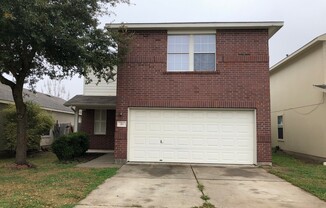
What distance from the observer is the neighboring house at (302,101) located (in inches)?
579

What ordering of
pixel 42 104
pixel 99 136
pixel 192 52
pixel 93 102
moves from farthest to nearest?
pixel 42 104 → pixel 99 136 → pixel 93 102 → pixel 192 52

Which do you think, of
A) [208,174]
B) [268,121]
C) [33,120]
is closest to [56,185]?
[208,174]

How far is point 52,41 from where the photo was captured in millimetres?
10875

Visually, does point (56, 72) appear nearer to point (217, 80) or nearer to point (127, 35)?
point (127, 35)

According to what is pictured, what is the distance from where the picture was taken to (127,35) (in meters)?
13.1

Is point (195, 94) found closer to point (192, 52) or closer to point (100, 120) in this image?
point (192, 52)

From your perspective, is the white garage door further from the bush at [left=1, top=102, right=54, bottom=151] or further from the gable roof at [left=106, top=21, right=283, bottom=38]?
the bush at [left=1, top=102, right=54, bottom=151]

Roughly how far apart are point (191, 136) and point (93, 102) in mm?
7151

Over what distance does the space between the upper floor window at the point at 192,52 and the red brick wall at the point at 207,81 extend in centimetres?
24

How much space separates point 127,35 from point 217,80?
394 cm

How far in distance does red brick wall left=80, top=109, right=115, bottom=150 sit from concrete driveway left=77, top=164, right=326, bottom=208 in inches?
306

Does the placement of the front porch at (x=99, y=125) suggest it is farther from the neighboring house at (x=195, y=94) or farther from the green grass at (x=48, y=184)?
the green grass at (x=48, y=184)

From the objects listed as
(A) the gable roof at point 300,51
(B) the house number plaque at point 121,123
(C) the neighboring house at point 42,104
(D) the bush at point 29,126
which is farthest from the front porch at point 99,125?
(A) the gable roof at point 300,51

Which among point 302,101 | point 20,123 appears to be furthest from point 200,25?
point 20,123
